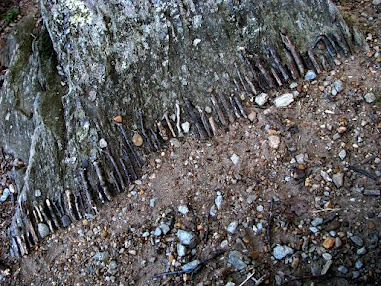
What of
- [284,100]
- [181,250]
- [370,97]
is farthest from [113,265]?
[370,97]

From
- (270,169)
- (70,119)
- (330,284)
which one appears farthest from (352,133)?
(70,119)

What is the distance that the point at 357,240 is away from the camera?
2807 mm

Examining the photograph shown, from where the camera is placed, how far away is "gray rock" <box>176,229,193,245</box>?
3121mm

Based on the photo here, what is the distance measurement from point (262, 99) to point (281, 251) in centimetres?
131

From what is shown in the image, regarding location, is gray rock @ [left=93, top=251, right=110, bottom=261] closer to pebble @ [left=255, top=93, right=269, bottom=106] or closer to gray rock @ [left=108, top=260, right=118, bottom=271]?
gray rock @ [left=108, top=260, right=118, bottom=271]

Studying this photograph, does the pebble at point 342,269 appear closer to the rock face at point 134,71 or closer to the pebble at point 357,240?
the pebble at point 357,240

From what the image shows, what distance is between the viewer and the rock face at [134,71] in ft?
11.2

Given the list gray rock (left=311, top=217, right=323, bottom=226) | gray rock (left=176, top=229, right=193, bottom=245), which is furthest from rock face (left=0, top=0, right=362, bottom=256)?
gray rock (left=311, top=217, right=323, bottom=226)

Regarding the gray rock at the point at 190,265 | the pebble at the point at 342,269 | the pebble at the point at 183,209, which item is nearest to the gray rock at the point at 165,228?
the pebble at the point at 183,209

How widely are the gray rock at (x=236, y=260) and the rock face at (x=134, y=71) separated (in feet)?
3.49

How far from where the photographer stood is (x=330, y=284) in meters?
2.72

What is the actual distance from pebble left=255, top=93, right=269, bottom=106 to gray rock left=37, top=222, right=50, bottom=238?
6.85ft

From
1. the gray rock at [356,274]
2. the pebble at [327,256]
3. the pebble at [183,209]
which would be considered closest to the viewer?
the gray rock at [356,274]

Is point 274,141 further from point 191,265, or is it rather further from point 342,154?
point 191,265
